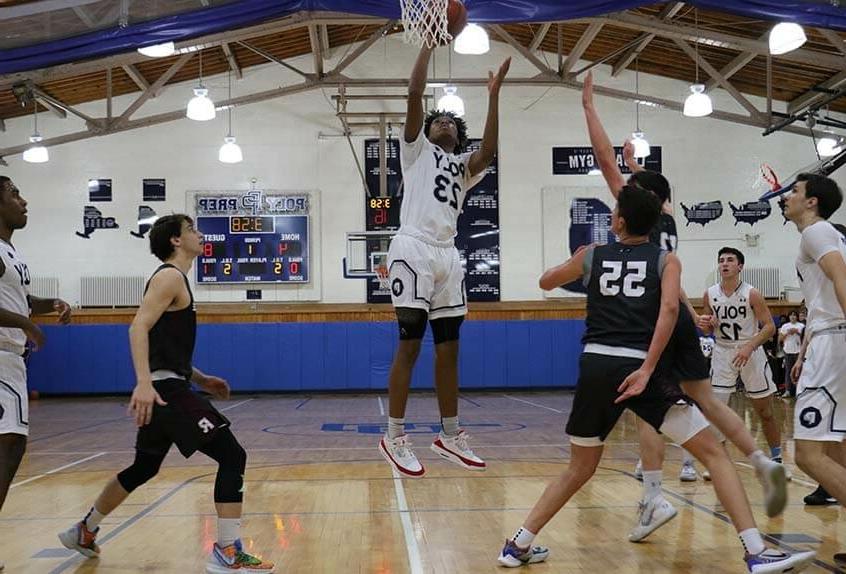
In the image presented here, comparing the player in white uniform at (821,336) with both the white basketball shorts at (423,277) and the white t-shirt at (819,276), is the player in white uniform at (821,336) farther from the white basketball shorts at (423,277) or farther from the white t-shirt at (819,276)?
the white basketball shorts at (423,277)

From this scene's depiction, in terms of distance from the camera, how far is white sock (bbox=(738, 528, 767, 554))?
3730 mm

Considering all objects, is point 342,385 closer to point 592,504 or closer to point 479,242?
point 479,242

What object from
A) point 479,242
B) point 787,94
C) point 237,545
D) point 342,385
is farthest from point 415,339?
point 787,94

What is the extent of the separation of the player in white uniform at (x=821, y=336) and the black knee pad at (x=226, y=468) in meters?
2.84

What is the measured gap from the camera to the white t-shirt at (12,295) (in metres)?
4.38

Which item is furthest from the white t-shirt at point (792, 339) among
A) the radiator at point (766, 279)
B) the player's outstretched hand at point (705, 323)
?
the player's outstretched hand at point (705, 323)

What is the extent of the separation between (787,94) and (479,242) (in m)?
7.80

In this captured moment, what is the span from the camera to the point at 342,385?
58.3ft

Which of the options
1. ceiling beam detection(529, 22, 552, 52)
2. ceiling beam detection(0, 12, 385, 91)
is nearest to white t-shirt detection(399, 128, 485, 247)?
ceiling beam detection(0, 12, 385, 91)

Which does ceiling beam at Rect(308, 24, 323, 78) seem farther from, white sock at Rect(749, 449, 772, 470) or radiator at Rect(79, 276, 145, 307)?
white sock at Rect(749, 449, 772, 470)

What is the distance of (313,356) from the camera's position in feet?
58.3

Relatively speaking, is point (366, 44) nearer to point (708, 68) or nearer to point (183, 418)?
point (708, 68)

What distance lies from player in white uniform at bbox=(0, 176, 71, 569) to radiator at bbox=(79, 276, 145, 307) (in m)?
14.5

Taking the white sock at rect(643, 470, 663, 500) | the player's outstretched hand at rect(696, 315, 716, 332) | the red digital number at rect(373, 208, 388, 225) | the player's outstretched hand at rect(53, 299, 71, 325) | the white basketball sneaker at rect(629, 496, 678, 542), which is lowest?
the white basketball sneaker at rect(629, 496, 678, 542)
